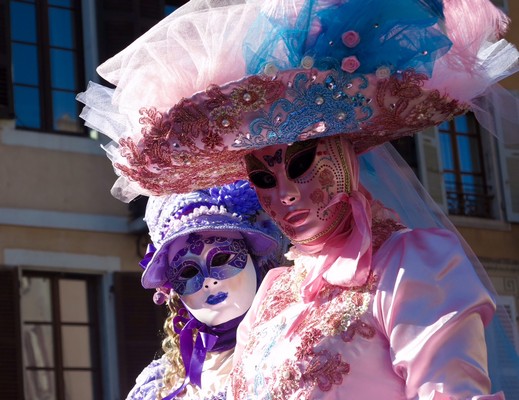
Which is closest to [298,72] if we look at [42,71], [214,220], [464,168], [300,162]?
[300,162]

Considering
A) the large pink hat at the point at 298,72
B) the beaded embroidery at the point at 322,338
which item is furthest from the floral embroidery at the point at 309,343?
→ the large pink hat at the point at 298,72

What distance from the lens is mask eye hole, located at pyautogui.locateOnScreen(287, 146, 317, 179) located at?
3.56 meters

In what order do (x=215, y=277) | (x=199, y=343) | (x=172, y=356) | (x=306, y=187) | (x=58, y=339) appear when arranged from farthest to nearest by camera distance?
(x=58, y=339), (x=172, y=356), (x=199, y=343), (x=215, y=277), (x=306, y=187)

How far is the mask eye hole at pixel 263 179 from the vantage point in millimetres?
3626

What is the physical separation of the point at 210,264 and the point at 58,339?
642cm

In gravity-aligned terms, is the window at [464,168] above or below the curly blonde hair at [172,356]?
above

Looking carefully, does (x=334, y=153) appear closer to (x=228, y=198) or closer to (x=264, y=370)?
(x=264, y=370)

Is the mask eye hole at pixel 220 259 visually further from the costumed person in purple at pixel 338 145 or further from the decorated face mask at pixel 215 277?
the costumed person in purple at pixel 338 145

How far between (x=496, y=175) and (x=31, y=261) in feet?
18.8

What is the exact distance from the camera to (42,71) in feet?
36.7

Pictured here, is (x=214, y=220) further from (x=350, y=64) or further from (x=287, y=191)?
(x=350, y=64)

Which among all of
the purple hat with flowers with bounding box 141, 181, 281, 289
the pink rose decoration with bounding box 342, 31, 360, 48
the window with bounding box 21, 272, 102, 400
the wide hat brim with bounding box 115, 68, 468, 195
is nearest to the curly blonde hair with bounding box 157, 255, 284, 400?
the purple hat with flowers with bounding box 141, 181, 281, 289

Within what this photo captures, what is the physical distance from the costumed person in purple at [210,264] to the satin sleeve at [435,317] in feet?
4.11

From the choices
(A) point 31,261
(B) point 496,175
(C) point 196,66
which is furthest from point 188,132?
(B) point 496,175
